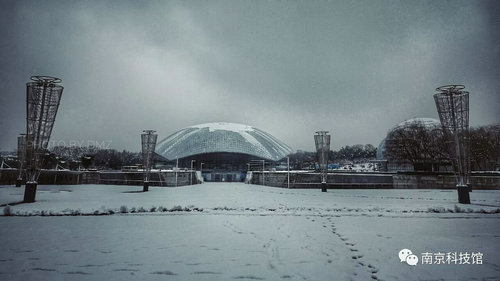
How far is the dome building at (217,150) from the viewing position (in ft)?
244

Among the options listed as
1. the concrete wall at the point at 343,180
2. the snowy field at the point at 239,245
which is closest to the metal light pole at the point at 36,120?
the snowy field at the point at 239,245

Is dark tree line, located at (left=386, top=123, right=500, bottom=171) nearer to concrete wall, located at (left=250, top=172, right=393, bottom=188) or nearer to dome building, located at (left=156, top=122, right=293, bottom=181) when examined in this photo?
concrete wall, located at (left=250, top=172, right=393, bottom=188)

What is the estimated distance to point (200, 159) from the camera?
75.2 meters

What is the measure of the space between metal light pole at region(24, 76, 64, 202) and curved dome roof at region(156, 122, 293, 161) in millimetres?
60348

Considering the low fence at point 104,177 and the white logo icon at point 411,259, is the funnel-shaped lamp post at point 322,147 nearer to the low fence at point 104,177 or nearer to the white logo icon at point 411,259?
the low fence at point 104,177

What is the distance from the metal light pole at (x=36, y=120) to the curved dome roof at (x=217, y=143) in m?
60.3

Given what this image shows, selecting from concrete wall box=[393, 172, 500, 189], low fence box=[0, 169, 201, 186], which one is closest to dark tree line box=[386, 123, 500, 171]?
concrete wall box=[393, 172, 500, 189]

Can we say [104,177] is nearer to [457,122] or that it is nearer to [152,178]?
[152,178]

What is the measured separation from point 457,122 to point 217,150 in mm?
63565

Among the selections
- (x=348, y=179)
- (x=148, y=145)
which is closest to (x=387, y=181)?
(x=348, y=179)

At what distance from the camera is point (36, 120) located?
460 inches

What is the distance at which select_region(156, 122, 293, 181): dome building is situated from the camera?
244ft

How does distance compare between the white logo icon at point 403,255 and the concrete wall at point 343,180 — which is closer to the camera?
the white logo icon at point 403,255

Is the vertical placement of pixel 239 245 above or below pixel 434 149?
below
